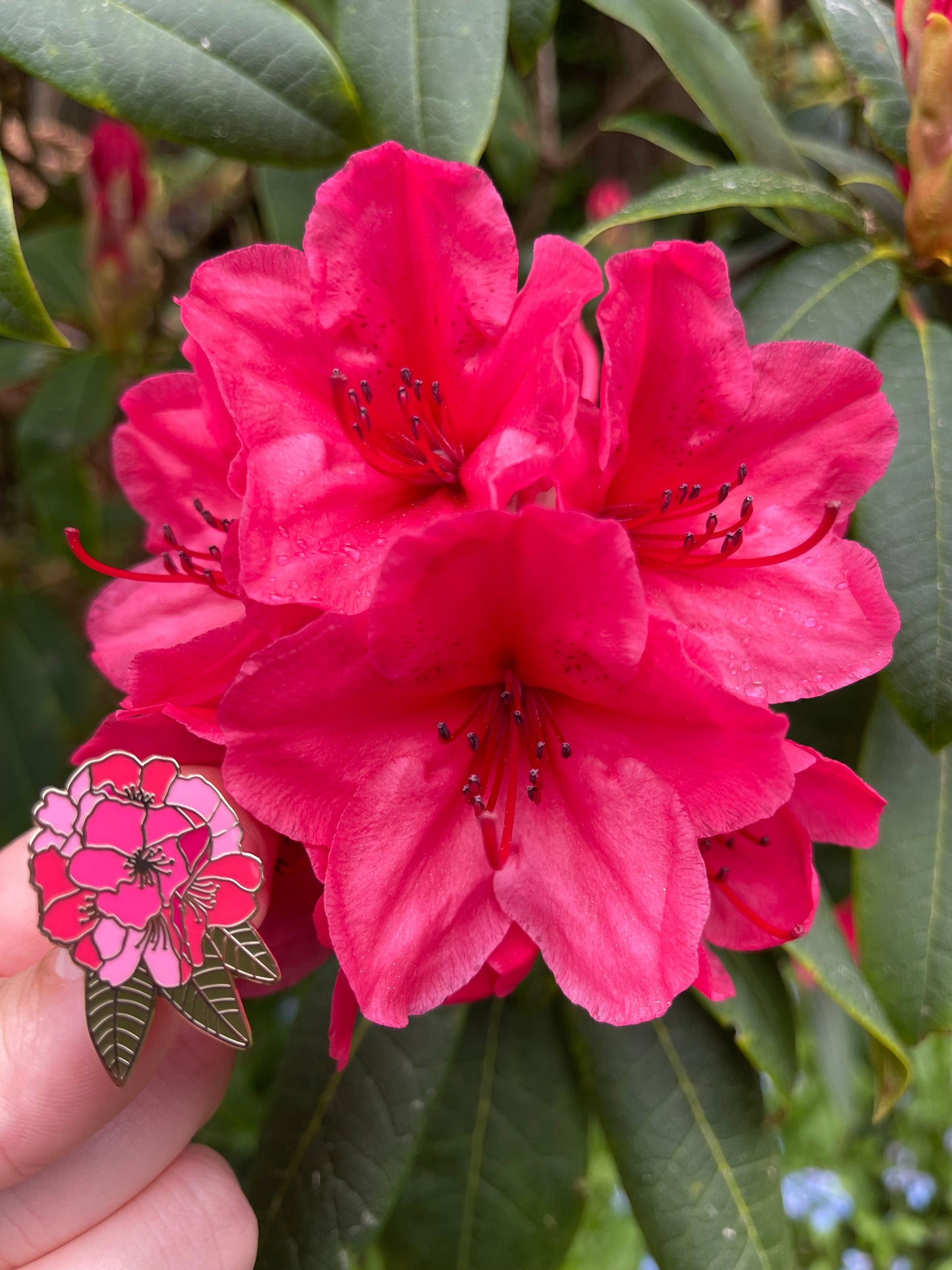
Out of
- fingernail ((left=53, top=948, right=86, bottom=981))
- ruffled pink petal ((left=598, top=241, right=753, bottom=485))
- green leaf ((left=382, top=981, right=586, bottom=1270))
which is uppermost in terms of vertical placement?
ruffled pink petal ((left=598, top=241, right=753, bottom=485))

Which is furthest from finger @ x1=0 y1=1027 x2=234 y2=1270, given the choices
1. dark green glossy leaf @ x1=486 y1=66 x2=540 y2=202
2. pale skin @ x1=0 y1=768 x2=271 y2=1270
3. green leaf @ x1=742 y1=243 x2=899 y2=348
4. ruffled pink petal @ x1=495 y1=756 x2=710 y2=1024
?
dark green glossy leaf @ x1=486 y1=66 x2=540 y2=202

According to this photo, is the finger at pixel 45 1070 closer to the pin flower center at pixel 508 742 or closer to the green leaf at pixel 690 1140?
the pin flower center at pixel 508 742

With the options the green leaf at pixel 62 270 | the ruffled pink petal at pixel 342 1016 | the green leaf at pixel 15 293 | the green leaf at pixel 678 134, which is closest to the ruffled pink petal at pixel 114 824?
the ruffled pink petal at pixel 342 1016

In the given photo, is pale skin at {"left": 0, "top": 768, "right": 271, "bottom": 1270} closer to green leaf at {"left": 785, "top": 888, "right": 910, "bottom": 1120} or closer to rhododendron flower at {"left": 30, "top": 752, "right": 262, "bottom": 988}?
rhododendron flower at {"left": 30, "top": 752, "right": 262, "bottom": 988}

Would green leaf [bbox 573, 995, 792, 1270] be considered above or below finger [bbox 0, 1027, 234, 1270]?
below

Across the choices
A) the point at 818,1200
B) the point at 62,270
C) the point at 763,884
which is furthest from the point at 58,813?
the point at 818,1200
